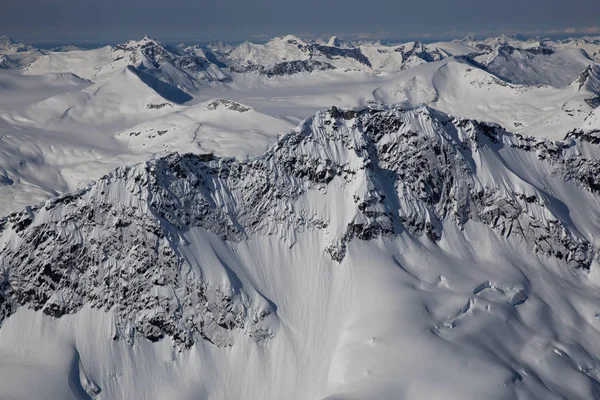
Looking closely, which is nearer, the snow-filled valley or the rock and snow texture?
the snow-filled valley

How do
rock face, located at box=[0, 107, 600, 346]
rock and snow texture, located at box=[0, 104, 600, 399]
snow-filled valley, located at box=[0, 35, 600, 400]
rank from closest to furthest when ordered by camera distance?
snow-filled valley, located at box=[0, 35, 600, 400] → rock and snow texture, located at box=[0, 104, 600, 399] → rock face, located at box=[0, 107, 600, 346]

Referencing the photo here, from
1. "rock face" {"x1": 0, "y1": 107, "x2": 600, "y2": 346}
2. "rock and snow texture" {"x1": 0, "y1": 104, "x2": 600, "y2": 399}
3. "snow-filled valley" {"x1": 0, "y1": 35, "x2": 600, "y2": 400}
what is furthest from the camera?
"rock face" {"x1": 0, "y1": 107, "x2": 600, "y2": 346}

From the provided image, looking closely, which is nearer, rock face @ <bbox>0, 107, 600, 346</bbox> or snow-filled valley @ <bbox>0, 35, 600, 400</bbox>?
snow-filled valley @ <bbox>0, 35, 600, 400</bbox>

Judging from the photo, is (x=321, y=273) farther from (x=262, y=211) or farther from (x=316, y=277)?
(x=262, y=211)

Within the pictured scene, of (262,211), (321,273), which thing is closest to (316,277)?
(321,273)

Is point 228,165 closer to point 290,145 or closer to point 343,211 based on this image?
point 290,145
